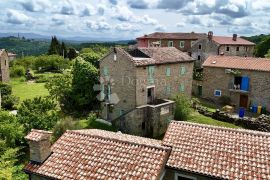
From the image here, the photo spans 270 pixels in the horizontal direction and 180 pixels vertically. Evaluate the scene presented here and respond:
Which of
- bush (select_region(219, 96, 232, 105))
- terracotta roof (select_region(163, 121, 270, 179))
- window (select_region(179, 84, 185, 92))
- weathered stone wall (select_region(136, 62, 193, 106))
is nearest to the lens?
terracotta roof (select_region(163, 121, 270, 179))

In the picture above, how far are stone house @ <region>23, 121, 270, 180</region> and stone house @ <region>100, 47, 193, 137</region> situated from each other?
13650 millimetres

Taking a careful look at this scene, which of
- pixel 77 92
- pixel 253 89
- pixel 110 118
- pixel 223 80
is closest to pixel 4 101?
pixel 77 92

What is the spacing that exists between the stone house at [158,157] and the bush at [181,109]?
53.2ft

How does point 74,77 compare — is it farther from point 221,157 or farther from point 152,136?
point 221,157

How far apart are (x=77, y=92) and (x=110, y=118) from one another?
7.17 m

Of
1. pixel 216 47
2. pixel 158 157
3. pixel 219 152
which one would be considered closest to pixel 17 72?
pixel 216 47

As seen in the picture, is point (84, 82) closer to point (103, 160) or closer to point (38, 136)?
point (38, 136)

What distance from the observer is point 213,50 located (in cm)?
5619

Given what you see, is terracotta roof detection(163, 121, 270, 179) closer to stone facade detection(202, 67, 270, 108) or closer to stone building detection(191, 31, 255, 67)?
stone facade detection(202, 67, 270, 108)

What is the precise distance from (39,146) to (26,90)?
48.4 metres

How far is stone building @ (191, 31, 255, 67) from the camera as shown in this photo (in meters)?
56.1

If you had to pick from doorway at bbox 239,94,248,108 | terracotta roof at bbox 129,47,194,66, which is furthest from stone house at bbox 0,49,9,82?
doorway at bbox 239,94,248,108

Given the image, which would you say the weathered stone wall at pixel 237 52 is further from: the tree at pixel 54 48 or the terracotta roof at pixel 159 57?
the tree at pixel 54 48

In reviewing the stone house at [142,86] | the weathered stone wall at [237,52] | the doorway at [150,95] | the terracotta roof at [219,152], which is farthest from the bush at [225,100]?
the terracotta roof at [219,152]
